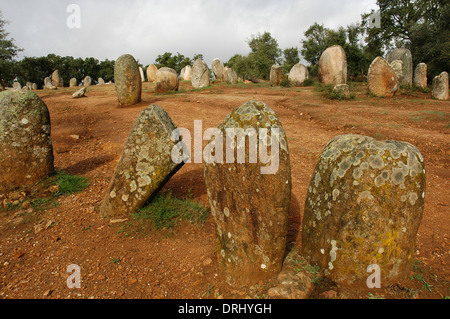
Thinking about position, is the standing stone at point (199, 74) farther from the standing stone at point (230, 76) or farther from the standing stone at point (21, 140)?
the standing stone at point (21, 140)

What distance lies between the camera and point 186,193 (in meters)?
5.17

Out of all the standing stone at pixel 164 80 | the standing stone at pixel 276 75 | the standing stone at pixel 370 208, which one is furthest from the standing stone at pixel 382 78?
the standing stone at pixel 370 208

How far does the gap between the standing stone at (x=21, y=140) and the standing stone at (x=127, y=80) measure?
7620 mm

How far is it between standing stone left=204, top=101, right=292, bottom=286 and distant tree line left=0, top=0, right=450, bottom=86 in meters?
27.7

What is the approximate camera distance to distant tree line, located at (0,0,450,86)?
24828mm

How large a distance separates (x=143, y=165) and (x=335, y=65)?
1913 centimetres

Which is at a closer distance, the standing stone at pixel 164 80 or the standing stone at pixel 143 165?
the standing stone at pixel 143 165

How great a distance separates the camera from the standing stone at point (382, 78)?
48.7 ft

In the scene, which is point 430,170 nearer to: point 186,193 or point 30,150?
point 186,193

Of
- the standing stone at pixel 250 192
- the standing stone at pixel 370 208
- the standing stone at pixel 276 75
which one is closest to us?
the standing stone at pixel 370 208

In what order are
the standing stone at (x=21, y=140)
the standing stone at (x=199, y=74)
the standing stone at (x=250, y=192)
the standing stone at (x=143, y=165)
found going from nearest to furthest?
the standing stone at (x=250, y=192), the standing stone at (x=143, y=165), the standing stone at (x=21, y=140), the standing stone at (x=199, y=74)

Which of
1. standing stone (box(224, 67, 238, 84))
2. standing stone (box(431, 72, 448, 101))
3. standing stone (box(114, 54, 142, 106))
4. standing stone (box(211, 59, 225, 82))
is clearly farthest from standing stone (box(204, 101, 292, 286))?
standing stone (box(211, 59, 225, 82))

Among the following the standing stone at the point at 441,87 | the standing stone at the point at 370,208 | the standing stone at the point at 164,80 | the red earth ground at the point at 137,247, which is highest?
the standing stone at the point at 164,80

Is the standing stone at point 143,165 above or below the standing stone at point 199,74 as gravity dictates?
below
